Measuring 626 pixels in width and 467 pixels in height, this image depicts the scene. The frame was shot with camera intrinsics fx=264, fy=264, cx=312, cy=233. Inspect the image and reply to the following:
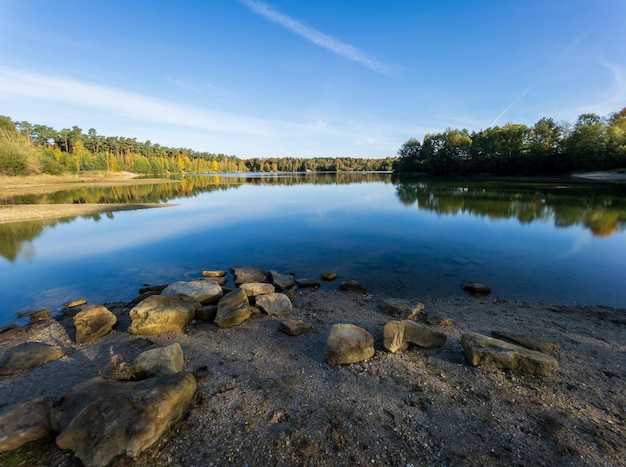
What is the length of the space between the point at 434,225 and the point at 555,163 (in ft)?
271

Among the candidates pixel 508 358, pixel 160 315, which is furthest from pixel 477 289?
pixel 160 315

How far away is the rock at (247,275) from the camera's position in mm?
11687

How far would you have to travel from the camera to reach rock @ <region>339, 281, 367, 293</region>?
11.2 m

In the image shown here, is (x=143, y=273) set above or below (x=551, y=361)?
below

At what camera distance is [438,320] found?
8.16 metres

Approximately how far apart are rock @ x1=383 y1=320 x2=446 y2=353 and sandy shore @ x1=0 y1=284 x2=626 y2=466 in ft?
0.64

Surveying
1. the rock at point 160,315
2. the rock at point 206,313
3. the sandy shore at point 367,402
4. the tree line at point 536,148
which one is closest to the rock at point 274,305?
the sandy shore at point 367,402

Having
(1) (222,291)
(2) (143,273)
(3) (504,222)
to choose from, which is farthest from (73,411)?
(3) (504,222)

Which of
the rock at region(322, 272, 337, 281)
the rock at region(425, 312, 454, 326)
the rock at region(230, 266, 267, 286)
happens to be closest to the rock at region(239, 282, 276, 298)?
the rock at region(230, 266, 267, 286)

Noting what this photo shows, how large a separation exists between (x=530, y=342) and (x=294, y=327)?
239 inches

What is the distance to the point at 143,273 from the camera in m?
13.2

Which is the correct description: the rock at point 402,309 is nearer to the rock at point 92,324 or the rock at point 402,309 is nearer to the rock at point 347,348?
the rock at point 347,348

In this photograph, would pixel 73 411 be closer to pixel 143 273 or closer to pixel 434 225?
pixel 143 273

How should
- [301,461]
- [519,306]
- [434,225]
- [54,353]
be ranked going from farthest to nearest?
[434,225]
[519,306]
[54,353]
[301,461]
